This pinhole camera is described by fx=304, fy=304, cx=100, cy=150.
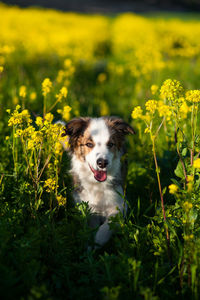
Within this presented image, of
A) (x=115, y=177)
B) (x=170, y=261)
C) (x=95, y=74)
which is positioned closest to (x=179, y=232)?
(x=170, y=261)

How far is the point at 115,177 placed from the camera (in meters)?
3.54

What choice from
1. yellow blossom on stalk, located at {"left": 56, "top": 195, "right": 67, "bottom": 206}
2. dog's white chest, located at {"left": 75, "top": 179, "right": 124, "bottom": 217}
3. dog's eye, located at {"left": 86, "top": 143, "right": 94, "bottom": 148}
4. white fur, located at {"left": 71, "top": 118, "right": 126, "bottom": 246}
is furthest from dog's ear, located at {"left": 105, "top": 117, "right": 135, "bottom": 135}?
yellow blossom on stalk, located at {"left": 56, "top": 195, "right": 67, "bottom": 206}

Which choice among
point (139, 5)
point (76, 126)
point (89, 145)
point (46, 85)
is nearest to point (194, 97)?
point (89, 145)

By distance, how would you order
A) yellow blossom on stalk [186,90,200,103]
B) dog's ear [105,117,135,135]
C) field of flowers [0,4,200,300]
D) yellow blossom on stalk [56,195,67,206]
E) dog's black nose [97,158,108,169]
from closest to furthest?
field of flowers [0,4,200,300] → yellow blossom on stalk [186,90,200,103] → yellow blossom on stalk [56,195,67,206] → dog's black nose [97,158,108,169] → dog's ear [105,117,135,135]

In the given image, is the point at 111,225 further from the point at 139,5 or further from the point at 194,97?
the point at 139,5

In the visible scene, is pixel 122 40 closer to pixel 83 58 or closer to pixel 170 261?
pixel 83 58

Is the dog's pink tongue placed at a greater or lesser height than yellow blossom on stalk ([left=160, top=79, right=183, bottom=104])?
lesser

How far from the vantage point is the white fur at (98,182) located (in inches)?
130

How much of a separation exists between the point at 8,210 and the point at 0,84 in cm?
360

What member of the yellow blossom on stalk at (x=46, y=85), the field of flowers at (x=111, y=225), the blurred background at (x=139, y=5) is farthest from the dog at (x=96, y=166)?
the blurred background at (x=139, y=5)

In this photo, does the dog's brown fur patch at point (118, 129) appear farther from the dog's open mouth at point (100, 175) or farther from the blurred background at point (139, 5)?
the blurred background at point (139, 5)

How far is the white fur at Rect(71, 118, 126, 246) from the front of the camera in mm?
3314

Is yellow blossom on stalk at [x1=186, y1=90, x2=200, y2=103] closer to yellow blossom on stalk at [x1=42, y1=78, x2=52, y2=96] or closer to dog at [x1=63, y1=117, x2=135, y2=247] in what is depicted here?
dog at [x1=63, y1=117, x2=135, y2=247]

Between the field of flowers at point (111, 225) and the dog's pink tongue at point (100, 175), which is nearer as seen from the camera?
the field of flowers at point (111, 225)
